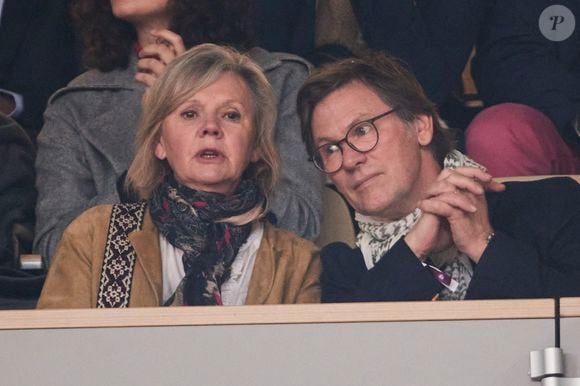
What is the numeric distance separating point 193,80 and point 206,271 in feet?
1.26

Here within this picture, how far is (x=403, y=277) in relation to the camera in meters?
3.18

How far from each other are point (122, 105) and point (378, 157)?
1.86 ft

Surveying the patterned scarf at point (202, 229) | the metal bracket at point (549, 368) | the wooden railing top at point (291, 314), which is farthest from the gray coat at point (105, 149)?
the metal bracket at point (549, 368)

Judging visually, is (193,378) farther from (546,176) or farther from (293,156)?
(546,176)

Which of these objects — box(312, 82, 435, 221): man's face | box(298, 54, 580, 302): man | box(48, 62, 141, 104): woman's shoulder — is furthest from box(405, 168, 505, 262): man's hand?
box(48, 62, 141, 104): woman's shoulder

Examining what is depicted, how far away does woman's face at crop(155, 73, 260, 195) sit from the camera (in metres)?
3.39

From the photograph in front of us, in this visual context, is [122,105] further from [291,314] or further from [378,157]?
[291,314]

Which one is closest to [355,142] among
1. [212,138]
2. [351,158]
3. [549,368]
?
[351,158]

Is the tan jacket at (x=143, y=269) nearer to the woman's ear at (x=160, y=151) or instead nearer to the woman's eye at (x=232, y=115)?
the woman's ear at (x=160, y=151)

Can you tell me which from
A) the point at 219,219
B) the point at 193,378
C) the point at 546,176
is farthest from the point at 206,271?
the point at 546,176

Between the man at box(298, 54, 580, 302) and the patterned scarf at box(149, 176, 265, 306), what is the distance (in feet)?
0.56

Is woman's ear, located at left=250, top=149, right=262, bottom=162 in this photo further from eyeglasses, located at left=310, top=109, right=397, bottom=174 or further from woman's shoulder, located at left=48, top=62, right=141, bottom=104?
woman's shoulder, located at left=48, top=62, right=141, bottom=104

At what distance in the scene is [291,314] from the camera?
118 inches

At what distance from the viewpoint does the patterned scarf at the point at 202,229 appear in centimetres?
329
